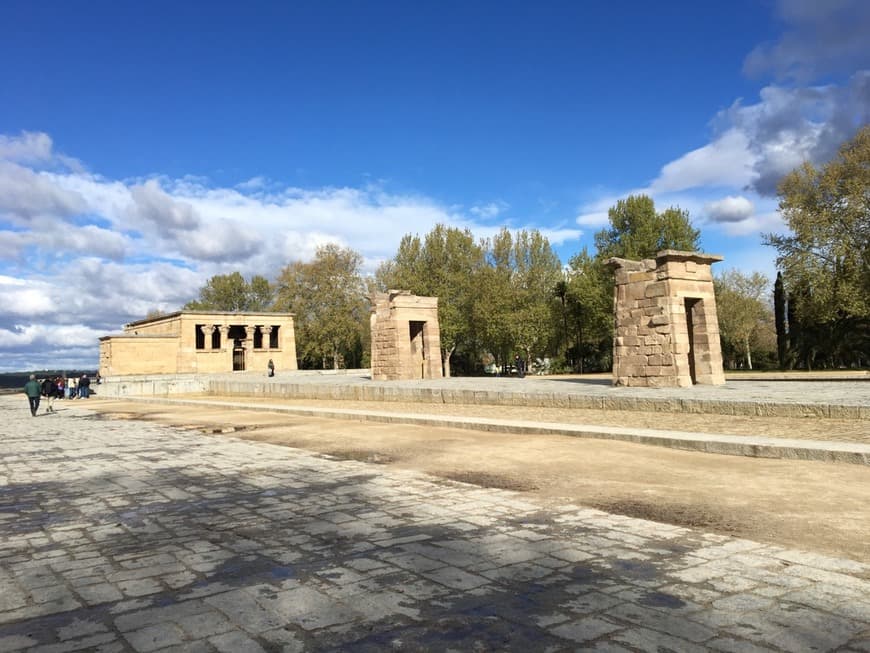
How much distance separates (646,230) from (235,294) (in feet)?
159

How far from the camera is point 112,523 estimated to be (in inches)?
209

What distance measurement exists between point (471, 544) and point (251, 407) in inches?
626

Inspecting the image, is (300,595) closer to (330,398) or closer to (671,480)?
(671,480)

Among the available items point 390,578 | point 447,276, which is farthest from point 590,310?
point 390,578

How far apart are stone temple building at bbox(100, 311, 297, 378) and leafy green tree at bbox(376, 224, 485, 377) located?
42.1 ft

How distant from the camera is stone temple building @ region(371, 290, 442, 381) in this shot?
90.3 ft

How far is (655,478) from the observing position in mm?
7160

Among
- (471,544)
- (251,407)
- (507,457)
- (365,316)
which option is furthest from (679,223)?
(471,544)

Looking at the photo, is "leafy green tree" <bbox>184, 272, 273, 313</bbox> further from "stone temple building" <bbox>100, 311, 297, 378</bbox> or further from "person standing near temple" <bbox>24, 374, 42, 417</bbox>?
"person standing near temple" <bbox>24, 374, 42, 417</bbox>

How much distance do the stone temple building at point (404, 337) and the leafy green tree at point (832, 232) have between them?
16146mm

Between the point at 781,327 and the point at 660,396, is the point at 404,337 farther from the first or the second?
the point at 781,327

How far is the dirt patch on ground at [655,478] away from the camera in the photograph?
506 centimetres

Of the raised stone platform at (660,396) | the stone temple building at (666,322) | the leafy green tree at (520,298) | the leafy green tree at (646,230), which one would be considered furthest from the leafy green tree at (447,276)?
the stone temple building at (666,322)

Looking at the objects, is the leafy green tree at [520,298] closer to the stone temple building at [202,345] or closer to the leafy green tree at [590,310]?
the leafy green tree at [590,310]
